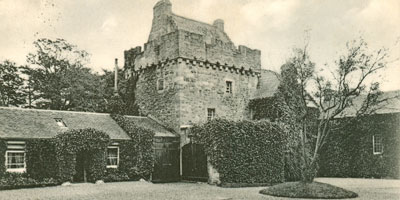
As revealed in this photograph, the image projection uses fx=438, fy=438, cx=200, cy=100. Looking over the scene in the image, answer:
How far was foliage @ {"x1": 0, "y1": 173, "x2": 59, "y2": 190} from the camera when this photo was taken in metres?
19.5

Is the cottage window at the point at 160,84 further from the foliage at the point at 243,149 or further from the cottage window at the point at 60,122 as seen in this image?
the cottage window at the point at 60,122

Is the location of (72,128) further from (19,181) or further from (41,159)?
(19,181)

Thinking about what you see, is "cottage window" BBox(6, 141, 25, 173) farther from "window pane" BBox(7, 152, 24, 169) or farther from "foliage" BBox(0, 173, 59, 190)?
"foliage" BBox(0, 173, 59, 190)

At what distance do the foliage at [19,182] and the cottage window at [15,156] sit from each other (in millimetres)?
435

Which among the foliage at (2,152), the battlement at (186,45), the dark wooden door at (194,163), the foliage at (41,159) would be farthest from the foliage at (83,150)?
the battlement at (186,45)

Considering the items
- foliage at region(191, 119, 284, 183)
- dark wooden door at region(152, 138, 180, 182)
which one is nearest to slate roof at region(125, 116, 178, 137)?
dark wooden door at region(152, 138, 180, 182)

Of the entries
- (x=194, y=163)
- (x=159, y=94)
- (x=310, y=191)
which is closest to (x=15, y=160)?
(x=194, y=163)

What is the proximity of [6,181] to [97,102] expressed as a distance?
55.4ft

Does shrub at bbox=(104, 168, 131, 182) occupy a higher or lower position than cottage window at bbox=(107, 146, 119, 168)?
lower

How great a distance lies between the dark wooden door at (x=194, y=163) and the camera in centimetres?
2395

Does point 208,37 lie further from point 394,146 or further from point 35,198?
point 35,198

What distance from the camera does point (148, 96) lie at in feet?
93.2

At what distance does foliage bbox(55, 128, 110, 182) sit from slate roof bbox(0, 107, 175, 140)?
845mm

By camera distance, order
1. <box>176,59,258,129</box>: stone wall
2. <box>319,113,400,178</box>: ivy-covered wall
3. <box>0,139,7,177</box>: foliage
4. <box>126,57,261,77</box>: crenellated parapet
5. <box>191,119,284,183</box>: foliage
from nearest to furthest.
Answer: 1. <box>0,139,7,177</box>: foliage
2. <box>191,119,284,183</box>: foliage
3. <box>176,59,258,129</box>: stone wall
4. <box>126,57,261,77</box>: crenellated parapet
5. <box>319,113,400,178</box>: ivy-covered wall
